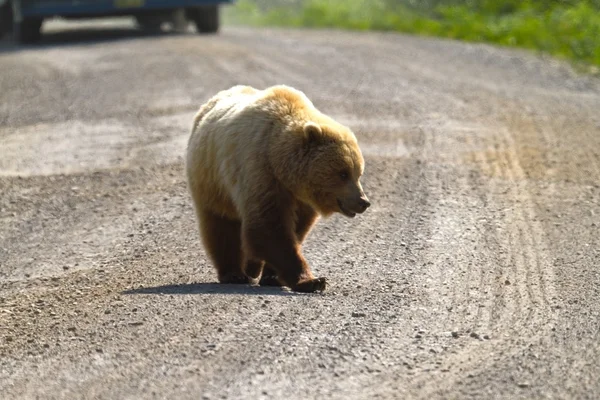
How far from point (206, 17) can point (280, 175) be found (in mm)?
15156

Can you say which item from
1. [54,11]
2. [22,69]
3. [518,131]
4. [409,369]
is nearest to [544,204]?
[518,131]

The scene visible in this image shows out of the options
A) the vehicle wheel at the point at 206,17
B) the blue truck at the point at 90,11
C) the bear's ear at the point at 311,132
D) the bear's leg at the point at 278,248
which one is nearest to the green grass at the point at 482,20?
the vehicle wheel at the point at 206,17

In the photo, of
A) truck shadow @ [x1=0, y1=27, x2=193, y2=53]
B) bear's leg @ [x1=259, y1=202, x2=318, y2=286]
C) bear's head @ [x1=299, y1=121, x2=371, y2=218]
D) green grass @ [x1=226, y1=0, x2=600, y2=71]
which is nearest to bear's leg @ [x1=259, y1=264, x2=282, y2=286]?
bear's leg @ [x1=259, y1=202, x2=318, y2=286]

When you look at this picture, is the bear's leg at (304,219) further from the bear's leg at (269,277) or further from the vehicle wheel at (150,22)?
the vehicle wheel at (150,22)

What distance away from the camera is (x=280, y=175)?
20.8ft

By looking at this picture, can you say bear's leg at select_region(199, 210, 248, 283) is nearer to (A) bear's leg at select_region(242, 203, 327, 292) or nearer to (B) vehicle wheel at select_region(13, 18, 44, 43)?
(A) bear's leg at select_region(242, 203, 327, 292)

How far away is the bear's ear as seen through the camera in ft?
20.5

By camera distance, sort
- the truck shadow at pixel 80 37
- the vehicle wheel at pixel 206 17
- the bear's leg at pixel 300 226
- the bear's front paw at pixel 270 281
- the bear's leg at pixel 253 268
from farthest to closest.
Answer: the vehicle wheel at pixel 206 17 → the truck shadow at pixel 80 37 → the bear's leg at pixel 253 268 → the bear's front paw at pixel 270 281 → the bear's leg at pixel 300 226

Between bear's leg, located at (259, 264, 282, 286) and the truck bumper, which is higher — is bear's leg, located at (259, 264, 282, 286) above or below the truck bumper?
above

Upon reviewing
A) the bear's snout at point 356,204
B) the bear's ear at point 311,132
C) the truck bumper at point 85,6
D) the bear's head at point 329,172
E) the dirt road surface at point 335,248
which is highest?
the bear's ear at point 311,132

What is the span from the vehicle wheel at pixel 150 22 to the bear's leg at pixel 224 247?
15981 mm

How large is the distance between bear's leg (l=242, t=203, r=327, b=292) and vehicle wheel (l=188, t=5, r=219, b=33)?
15.1 meters

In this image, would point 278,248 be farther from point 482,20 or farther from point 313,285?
point 482,20

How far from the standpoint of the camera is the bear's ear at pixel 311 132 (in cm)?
625
